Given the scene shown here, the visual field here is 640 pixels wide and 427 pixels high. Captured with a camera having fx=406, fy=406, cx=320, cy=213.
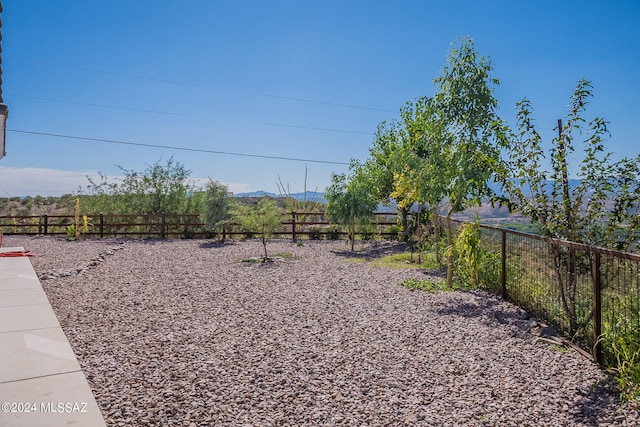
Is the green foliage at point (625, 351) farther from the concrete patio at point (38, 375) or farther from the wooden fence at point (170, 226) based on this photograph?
the wooden fence at point (170, 226)

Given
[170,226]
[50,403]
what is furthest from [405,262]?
[170,226]

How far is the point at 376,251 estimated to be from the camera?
14406 mm

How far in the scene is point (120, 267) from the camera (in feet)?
34.9

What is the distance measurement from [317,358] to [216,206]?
14127 millimetres

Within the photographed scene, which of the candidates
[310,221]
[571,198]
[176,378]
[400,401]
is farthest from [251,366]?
[310,221]

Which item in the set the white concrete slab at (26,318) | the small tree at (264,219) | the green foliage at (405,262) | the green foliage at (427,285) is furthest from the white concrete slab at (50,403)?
the small tree at (264,219)

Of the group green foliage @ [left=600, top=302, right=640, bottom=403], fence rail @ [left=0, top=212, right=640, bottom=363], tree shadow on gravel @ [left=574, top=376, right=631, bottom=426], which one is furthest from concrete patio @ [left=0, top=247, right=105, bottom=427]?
fence rail @ [left=0, top=212, right=640, bottom=363]

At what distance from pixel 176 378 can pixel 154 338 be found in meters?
1.38

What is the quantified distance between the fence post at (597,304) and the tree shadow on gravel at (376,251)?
8.23 m

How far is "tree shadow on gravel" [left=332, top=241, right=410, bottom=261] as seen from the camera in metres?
13.4

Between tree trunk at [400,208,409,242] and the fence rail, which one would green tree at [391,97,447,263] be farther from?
tree trunk at [400,208,409,242]

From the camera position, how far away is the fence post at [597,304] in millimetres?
4324

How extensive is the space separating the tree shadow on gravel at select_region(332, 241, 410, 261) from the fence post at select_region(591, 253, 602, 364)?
823cm

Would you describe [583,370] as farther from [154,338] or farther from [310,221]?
[310,221]
